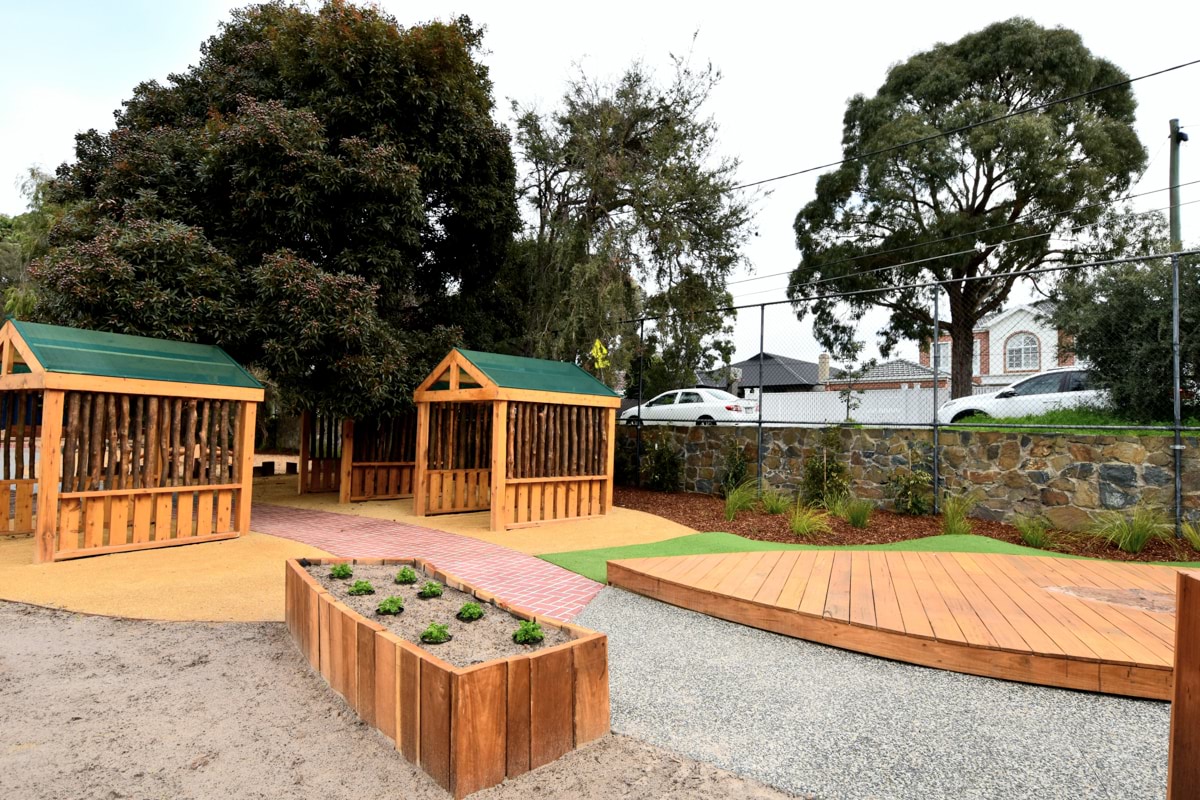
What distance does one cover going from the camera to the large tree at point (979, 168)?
54.0 feet

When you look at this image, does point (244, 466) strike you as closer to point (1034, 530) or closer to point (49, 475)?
point (49, 475)

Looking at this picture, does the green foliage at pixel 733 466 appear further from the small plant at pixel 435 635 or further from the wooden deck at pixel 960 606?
the small plant at pixel 435 635

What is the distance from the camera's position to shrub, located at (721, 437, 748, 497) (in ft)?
31.2

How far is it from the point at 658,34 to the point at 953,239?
10.1 meters

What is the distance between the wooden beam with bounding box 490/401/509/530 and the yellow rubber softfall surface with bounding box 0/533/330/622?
80.6 inches

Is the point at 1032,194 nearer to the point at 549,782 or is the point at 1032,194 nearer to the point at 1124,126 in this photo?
the point at 1124,126

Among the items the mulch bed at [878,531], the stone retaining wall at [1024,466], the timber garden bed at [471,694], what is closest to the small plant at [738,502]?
the mulch bed at [878,531]

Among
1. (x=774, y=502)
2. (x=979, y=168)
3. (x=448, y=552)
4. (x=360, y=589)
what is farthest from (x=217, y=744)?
(x=979, y=168)

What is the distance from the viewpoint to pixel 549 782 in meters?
2.25

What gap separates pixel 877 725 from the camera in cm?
267

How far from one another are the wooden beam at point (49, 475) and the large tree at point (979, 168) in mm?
14607

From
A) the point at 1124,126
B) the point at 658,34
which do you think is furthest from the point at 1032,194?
the point at 658,34

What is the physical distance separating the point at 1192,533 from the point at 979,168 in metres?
14.6

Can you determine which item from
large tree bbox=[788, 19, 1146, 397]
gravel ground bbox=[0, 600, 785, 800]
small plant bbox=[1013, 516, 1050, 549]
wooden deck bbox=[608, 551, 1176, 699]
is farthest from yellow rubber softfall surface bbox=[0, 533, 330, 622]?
large tree bbox=[788, 19, 1146, 397]
